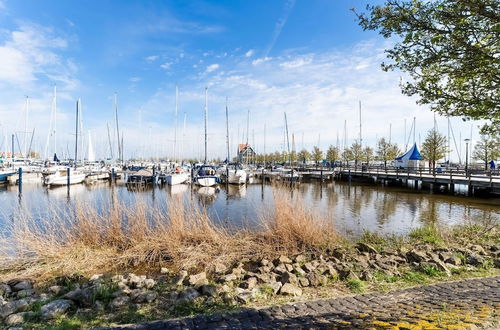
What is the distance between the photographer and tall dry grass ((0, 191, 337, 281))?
7523mm

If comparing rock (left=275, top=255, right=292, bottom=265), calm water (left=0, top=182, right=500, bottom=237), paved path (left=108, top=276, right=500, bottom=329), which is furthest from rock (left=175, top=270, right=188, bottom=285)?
calm water (left=0, top=182, right=500, bottom=237)

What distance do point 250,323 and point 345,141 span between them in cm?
6410

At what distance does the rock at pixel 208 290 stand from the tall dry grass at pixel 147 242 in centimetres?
184

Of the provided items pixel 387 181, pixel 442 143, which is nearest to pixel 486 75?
pixel 387 181

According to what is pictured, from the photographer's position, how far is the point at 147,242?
8.53 m

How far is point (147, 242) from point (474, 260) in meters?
8.95

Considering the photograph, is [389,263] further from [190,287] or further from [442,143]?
[442,143]

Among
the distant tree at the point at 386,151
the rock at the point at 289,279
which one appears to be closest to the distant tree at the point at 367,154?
the distant tree at the point at 386,151

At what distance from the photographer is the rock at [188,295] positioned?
4998 mm

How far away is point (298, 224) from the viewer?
8750 millimetres

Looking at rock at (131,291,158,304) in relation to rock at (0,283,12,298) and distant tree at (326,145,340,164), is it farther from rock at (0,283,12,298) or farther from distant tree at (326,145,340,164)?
distant tree at (326,145,340,164)

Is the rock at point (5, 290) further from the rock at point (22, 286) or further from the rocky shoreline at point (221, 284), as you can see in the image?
the rock at point (22, 286)

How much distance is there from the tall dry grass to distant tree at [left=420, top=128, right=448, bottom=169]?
37.6 m

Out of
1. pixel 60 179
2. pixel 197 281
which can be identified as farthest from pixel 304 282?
pixel 60 179
